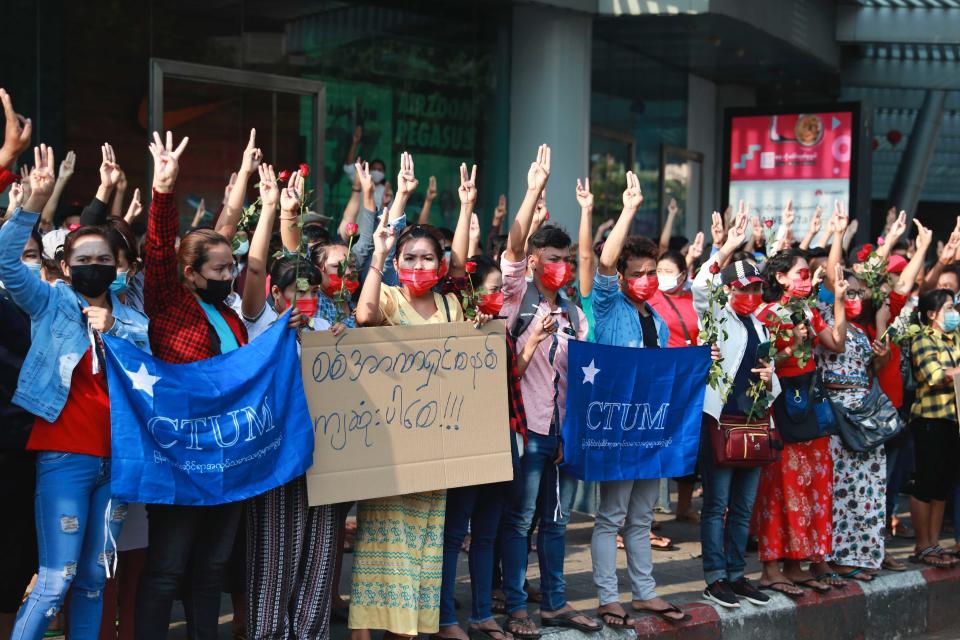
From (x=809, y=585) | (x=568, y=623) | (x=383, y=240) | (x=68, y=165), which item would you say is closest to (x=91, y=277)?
(x=383, y=240)

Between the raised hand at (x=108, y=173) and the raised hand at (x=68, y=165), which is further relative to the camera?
the raised hand at (x=68, y=165)

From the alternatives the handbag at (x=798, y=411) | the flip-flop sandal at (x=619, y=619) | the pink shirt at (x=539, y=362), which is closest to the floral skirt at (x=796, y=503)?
the handbag at (x=798, y=411)

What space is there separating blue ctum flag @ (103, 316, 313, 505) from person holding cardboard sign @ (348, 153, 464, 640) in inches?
19.8

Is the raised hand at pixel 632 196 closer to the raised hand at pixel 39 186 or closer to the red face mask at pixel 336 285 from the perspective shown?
the red face mask at pixel 336 285

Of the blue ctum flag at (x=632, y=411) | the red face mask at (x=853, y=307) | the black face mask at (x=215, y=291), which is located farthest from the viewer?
the red face mask at (x=853, y=307)

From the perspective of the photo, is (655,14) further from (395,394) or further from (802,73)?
(395,394)

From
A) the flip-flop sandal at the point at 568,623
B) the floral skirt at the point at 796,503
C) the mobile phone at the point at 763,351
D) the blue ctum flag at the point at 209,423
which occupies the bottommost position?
the flip-flop sandal at the point at 568,623

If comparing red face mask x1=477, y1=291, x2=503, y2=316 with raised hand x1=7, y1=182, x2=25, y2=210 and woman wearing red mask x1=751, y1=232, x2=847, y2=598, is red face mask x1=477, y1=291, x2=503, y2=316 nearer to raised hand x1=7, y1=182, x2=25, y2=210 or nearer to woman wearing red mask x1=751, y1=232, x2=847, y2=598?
woman wearing red mask x1=751, y1=232, x2=847, y2=598

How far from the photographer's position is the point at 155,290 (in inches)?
208

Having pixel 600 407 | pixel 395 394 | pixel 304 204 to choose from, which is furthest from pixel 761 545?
pixel 304 204

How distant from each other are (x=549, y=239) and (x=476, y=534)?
153 cm

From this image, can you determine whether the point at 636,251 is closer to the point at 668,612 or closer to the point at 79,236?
the point at 668,612

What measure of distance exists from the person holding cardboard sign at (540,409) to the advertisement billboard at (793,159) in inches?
365

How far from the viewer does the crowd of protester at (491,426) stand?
5.07 metres
